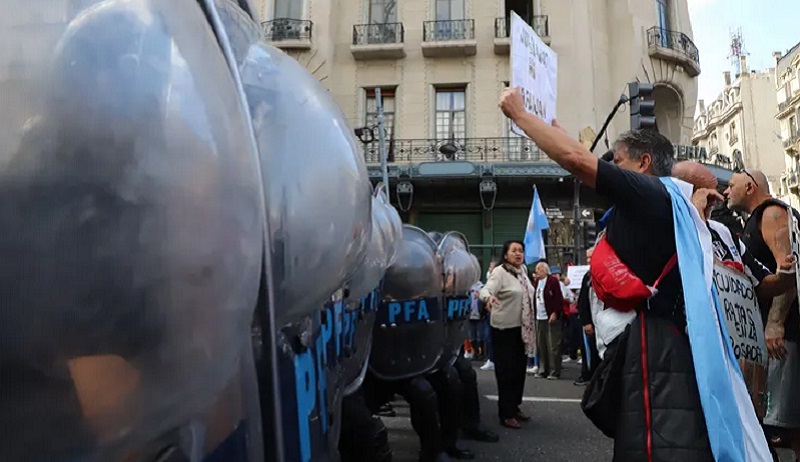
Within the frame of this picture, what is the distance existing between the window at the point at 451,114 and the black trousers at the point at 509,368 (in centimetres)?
1297

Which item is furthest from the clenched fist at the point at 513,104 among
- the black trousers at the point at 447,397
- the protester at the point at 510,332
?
the protester at the point at 510,332

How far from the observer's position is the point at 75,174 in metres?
0.48

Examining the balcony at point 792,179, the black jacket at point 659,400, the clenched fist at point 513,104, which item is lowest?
the black jacket at point 659,400

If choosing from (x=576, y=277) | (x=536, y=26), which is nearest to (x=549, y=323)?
(x=576, y=277)

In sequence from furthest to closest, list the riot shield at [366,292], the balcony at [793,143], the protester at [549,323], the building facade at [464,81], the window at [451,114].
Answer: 1. the balcony at [793,143]
2. the window at [451,114]
3. the building facade at [464,81]
4. the protester at [549,323]
5. the riot shield at [366,292]

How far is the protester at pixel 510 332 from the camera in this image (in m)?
5.30

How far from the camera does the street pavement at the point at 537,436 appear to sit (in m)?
4.37

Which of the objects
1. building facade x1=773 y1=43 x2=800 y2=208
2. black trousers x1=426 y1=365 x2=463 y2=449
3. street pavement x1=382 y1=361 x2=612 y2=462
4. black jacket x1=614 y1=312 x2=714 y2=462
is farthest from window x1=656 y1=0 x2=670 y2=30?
building facade x1=773 y1=43 x2=800 y2=208

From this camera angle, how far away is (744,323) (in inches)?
94.3

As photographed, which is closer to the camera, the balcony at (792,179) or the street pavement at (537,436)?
the street pavement at (537,436)

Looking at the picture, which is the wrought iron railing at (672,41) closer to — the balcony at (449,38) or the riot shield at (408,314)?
the balcony at (449,38)

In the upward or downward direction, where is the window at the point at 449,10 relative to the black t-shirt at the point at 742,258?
upward

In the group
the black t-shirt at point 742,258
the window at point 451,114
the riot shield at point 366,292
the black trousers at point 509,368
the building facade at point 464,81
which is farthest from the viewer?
the window at point 451,114

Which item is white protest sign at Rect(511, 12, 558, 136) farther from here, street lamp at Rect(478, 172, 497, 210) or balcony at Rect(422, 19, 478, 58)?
balcony at Rect(422, 19, 478, 58)
